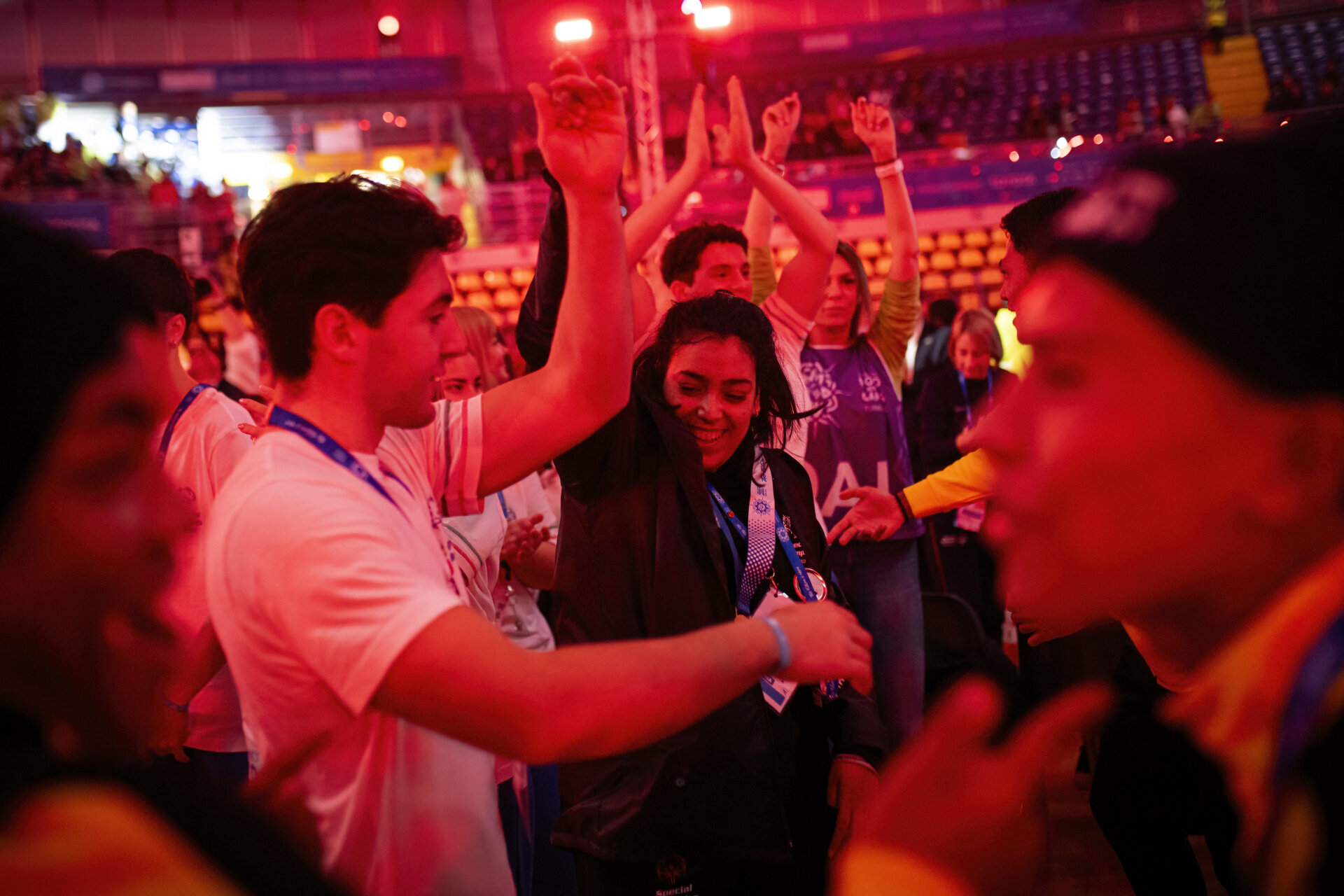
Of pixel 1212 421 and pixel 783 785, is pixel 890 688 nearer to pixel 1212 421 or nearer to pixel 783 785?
pixel 783 785

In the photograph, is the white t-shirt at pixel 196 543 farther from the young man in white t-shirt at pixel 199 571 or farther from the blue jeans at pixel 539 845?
the blue jeans at pixel 539 845

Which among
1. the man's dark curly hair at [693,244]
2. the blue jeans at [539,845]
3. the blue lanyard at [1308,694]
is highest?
the man's dark curly hair at [693,244]

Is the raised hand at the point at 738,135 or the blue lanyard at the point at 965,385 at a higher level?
the raised hand at the point at 738,135

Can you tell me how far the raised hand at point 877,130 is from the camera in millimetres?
3523

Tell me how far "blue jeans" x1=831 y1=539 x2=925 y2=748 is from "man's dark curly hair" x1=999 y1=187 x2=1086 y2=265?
1.03 m

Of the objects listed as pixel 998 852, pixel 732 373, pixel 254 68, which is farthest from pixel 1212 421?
pixel 254 68

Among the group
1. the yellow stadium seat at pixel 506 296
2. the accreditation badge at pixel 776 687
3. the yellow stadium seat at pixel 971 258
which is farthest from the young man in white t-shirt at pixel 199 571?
the yellow stadium seat at pixel 971 258

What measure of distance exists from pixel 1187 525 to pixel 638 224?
79.2 inches

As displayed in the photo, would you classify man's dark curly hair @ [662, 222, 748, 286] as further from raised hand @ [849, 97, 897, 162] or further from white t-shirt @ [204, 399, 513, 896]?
white t-shirt @ [204, 399, 513, 896]

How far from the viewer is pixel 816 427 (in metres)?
3.21

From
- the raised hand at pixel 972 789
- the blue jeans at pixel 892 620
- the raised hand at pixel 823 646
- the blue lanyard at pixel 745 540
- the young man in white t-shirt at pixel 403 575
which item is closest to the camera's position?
the raised hand at pixel 972 789

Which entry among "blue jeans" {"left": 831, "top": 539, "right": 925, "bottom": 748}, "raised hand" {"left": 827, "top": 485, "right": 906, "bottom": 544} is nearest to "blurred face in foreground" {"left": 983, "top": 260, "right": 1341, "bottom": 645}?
"raised hand" {"left": 827, "top": 485, "right": 906, "bottom": 544}

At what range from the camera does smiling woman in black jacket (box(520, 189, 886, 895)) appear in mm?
1616

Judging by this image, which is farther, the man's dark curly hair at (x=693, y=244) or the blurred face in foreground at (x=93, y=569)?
the man's dark curly hair at (x=693, y=244)
